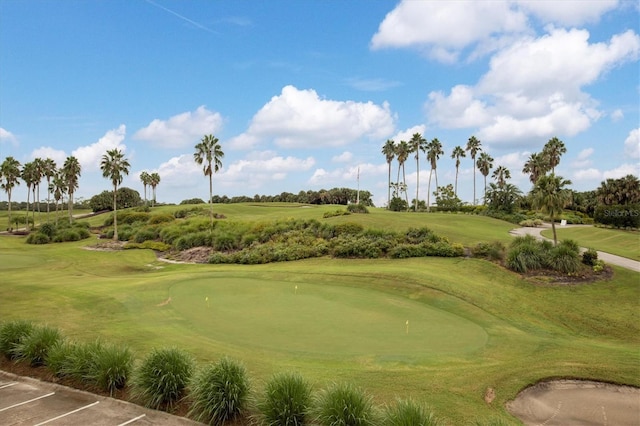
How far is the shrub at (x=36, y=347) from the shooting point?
10.3m

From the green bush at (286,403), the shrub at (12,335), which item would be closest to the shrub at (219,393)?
the green bush at (286,403)

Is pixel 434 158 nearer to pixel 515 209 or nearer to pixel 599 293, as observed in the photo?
pixel 515 209

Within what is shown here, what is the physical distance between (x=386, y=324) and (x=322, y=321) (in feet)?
7.41

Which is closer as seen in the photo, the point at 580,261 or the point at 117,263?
the point at 580,261

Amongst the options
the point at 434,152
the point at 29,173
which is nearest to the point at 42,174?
the point at 29,173

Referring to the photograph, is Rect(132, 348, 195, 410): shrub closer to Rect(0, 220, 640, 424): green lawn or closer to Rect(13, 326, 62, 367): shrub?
Rect(0, 220, 640, 424): green lawn

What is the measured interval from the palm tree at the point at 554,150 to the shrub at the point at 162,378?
224ft

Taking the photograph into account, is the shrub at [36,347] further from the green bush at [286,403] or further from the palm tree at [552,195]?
the palm tree at [552,195]

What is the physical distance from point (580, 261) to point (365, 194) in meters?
100

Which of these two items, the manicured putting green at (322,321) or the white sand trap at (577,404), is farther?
the manicured putting green at (322,321)

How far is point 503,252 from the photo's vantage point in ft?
94.5

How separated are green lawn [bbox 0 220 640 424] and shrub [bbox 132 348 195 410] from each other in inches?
66.0

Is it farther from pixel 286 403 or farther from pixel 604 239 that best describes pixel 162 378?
pixel 604 239

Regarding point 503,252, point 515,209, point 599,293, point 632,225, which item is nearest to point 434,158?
point 515,209
